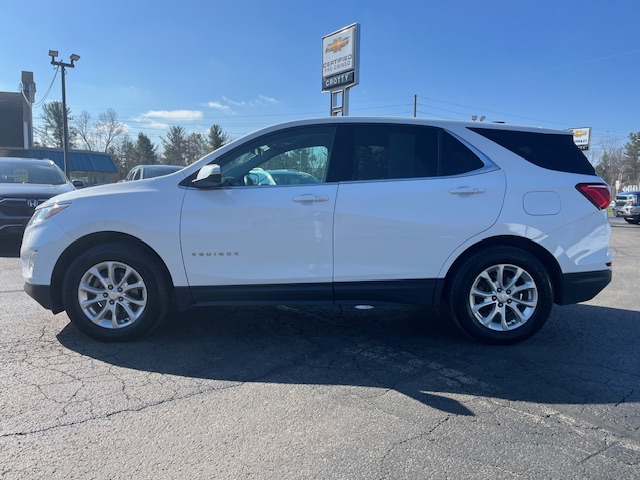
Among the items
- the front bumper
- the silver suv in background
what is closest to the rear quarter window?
the front bumper

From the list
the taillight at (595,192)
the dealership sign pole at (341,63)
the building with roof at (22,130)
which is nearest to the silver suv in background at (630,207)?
the dealership sign pole at (341,63)

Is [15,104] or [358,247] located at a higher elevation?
[15,104]

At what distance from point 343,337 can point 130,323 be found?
181 cm

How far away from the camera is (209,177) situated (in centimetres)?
373

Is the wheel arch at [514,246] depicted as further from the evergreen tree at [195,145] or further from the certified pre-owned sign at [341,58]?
the evergreen tree at [195,145]

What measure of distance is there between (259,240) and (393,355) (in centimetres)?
142

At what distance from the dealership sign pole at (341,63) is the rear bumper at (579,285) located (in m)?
15.4

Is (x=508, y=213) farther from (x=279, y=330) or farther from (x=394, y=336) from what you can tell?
(x=279, y=330)

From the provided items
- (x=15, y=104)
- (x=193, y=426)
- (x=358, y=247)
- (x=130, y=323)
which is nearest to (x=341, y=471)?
(x=193, y=426)

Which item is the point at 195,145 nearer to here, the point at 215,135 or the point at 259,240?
the point at 215,135

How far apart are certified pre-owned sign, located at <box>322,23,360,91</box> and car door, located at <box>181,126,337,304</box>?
15.8m

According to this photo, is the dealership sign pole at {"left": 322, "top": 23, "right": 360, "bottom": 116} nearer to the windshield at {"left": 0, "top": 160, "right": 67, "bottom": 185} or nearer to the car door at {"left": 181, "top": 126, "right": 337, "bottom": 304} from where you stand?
the windshield at {"left": 0, "top": 160, "right": 67, "bottom": 185}

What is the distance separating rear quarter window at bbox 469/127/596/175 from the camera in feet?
13.2

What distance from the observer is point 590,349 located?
3.98m
